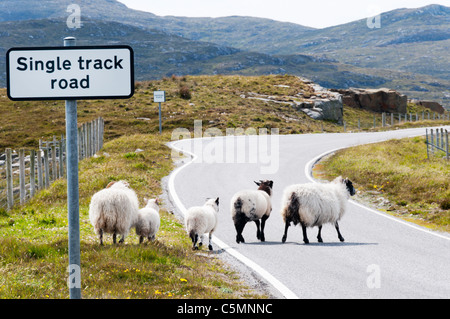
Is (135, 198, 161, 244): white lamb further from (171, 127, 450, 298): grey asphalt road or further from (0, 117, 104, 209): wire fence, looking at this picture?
(0, 117, 104, 209): wire fence

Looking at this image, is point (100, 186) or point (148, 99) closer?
point (100, 186)

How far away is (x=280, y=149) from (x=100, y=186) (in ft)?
51.8

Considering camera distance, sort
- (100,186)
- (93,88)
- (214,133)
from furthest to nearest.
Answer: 1. (214,133)
2. (100,186)
3. (93,88)

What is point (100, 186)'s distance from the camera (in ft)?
52.2

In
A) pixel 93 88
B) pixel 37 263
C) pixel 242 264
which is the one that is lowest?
pixel 242 264
